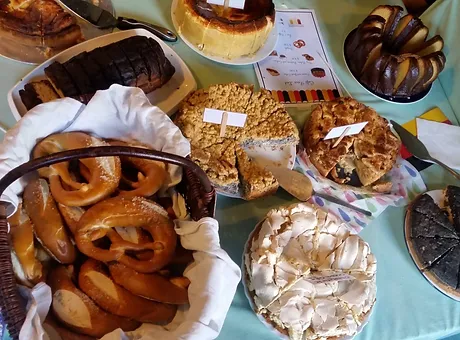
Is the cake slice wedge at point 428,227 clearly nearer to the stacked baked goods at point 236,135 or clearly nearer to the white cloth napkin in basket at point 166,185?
the stacked baked goods at point 236,135

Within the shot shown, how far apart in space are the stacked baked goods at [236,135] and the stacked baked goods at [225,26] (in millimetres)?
A: 140

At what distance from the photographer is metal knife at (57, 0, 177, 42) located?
119 centimetres

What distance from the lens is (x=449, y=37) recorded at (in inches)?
57.2

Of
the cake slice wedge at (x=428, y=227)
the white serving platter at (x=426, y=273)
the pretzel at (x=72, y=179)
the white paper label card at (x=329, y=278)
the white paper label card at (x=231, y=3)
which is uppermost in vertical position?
the white paper label card at (x=231, y=3)

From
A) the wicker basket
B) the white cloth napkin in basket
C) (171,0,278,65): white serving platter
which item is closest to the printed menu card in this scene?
(171,0,278,65): white serving platter

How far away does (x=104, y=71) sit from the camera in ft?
3.45

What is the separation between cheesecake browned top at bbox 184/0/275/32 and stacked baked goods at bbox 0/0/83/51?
1.00 ft

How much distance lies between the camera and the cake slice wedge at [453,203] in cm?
119

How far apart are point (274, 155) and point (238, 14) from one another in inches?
15.2

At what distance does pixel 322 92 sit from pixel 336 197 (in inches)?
12.1

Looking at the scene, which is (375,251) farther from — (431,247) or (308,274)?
(308,274)

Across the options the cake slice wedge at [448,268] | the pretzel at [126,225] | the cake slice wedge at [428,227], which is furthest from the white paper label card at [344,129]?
the pretzel at [126,225]

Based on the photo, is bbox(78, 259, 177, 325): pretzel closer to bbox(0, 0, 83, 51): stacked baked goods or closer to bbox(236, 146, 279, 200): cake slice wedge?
bbox(236, 146, 279, 200): cake slice wedge

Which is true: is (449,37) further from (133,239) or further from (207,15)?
(133,239)
